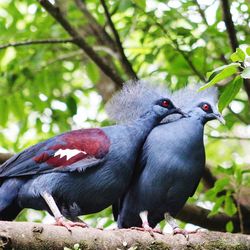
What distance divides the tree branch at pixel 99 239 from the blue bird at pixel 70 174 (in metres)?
0.57

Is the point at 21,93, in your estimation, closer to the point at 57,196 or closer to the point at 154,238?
the point at 57,196

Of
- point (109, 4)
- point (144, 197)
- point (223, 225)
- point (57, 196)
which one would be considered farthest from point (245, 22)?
point (57, 196)

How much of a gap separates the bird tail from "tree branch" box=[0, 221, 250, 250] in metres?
0.83

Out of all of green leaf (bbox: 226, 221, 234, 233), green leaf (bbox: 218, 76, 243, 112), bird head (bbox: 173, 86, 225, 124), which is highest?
green leaf (bbox: 218, 76, 243, 112)

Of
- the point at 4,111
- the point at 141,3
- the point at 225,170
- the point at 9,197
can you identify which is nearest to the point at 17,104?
the point at 4,111

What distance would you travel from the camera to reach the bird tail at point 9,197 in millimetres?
5070

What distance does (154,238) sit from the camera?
4.68 m

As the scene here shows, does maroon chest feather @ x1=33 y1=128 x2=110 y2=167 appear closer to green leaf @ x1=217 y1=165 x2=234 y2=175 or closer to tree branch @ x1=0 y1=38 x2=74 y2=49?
green leaf @ x1=217 y1=165 x2=234 y2=175

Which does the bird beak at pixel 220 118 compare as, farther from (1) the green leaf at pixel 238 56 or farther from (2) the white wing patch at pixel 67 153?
(1) the green leaf at pixel 238 56

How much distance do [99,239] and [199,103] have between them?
5.31ft

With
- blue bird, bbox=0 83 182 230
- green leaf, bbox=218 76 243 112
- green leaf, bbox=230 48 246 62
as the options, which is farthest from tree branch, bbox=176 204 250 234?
green leaf, bbox=230 48 246 62

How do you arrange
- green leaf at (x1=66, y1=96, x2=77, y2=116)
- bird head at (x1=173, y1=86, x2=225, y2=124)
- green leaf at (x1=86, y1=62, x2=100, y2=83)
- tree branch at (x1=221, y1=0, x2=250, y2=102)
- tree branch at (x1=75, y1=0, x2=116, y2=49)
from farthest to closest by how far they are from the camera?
green leaf at (x1=86, y1=62, x2=100, y2=83) < tree branch at (x1=75, y1=0, x2=116, y2=49) < green leaf at (x1=66, y1=96, x2=77, y2=116) < tree branch at (x1=221, y1=0, x2=250, y2=102) < bird head at (x1=173, y1=86, x2=225, y2=124)

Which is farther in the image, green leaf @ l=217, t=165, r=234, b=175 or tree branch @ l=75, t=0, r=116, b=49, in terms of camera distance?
tree branch @ l=75, t=0, r=116, b=49

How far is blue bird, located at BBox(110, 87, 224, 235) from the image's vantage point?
17.3 feet
